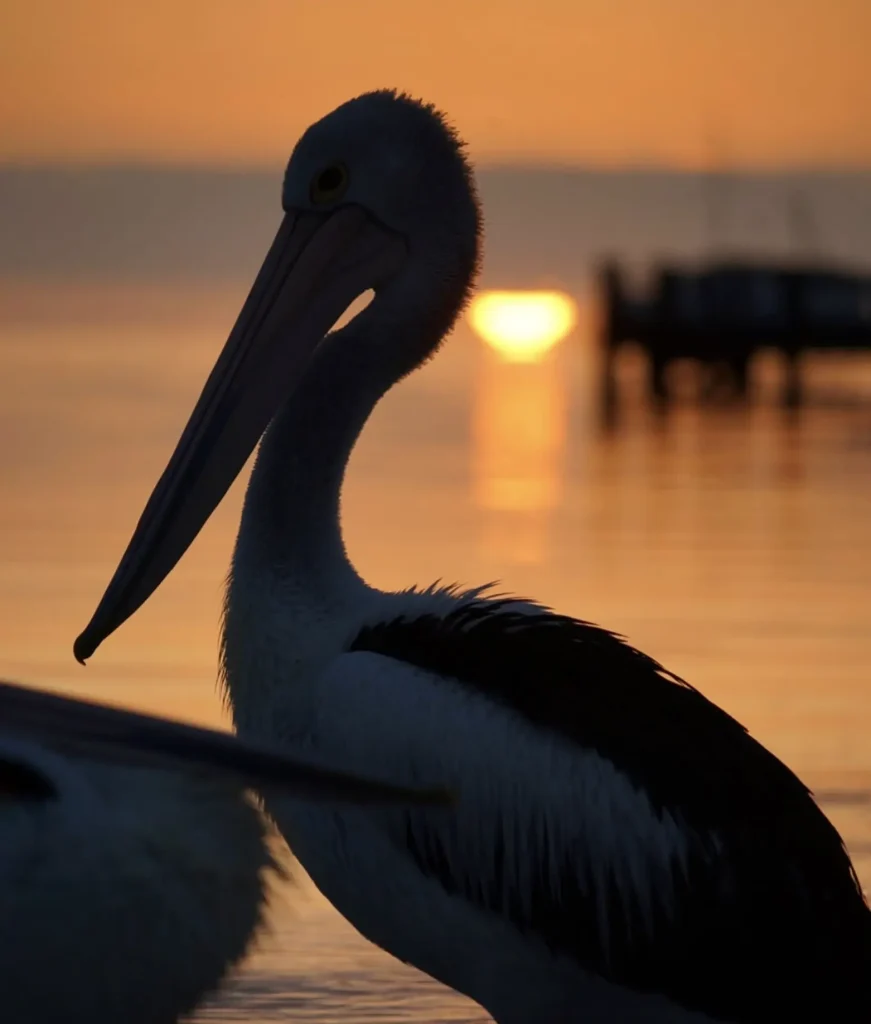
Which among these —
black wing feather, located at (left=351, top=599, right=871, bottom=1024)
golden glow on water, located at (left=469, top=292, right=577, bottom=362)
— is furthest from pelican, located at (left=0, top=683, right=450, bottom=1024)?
golden glow on water, located at (left=469, top=292, right=577, bottom=362)

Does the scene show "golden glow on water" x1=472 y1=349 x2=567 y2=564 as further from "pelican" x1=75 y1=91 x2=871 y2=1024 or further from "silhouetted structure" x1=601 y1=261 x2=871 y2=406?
"pelican" x1=75 y1=91 x2=871 y2=1024

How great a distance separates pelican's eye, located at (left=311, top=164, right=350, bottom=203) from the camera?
5125 mm

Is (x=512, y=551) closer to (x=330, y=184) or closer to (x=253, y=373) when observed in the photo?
(x=330, y=184)

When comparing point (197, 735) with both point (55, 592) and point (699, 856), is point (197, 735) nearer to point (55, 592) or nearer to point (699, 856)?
point (699, 856)

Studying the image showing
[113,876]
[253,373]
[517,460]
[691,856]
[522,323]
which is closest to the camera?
[113,876]

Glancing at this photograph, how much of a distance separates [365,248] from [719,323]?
2223 centimetres

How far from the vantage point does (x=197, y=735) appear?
2.79m

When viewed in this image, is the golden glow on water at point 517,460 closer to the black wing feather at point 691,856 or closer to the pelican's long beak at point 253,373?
the pelican's long beak at point 253,373

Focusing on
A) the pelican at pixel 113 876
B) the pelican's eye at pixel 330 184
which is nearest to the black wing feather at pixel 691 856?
the pelican's eye at pixel 330 184

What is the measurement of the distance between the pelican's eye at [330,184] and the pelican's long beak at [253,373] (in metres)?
0.03

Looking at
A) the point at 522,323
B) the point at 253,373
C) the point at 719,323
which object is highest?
the point at 522,323

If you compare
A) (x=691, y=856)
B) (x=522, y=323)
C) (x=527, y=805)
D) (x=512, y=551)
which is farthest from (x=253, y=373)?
(x=522, y=323)

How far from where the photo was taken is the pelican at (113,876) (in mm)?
2910

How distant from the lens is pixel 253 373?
502 centimetres
